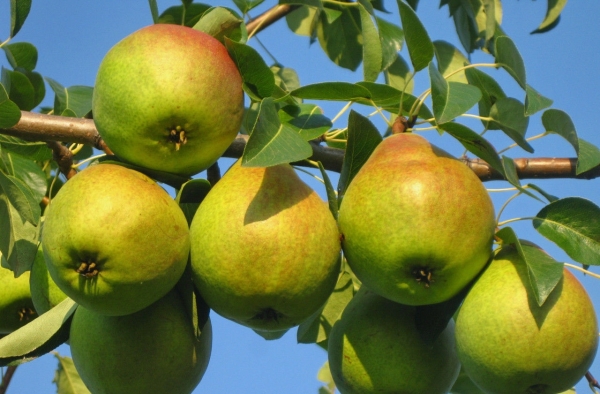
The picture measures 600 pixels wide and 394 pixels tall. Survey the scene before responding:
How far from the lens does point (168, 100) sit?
78.5 inches

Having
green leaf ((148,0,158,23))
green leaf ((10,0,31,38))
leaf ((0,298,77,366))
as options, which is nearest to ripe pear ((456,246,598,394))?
leaf ((0,298,77,366))

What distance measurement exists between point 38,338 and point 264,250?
81 cm

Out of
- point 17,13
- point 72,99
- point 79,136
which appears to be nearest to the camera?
point 79,136

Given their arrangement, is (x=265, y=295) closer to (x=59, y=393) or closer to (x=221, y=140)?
(x=221, y=140)

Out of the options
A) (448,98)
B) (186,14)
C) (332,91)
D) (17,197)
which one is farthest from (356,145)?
(186,14)

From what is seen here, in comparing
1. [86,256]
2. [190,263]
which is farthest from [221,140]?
[86,256]

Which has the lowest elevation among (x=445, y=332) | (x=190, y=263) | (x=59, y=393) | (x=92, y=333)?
(x=59, y=393)

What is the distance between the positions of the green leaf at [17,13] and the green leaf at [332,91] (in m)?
1.24

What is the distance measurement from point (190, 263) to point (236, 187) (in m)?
0.24

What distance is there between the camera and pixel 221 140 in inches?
83.4

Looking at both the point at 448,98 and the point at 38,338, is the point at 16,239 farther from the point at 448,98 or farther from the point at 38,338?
the point at 448,98

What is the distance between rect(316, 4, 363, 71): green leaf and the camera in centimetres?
392

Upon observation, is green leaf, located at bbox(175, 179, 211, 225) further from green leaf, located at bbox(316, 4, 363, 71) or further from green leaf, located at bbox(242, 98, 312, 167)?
green leaf, located at bbox(316, 4, 363, 71)

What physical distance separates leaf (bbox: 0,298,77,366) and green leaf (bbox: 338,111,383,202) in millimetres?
901
